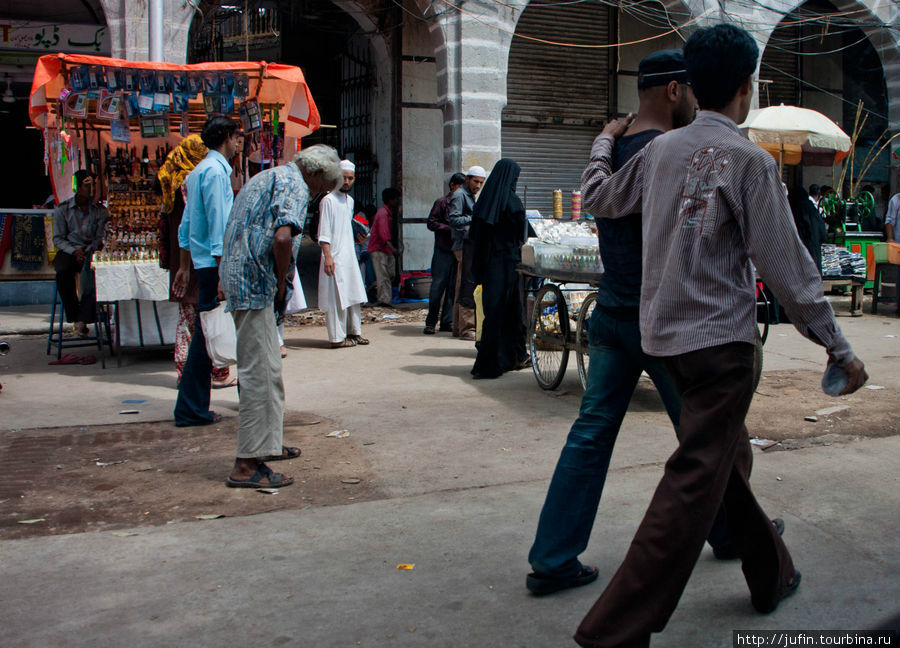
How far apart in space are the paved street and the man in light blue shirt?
20.4 inches

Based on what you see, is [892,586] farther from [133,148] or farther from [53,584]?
[133,148]

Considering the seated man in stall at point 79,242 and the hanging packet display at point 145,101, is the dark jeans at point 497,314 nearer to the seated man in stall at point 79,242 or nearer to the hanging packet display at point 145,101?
the hanging packet display at point 145,101

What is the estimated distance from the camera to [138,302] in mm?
7980

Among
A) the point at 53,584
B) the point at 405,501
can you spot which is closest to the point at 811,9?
the point at 405,501

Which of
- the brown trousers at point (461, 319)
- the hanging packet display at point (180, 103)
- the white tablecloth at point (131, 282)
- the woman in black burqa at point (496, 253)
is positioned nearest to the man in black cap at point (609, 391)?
the woman in black burqa at point (496, 253)

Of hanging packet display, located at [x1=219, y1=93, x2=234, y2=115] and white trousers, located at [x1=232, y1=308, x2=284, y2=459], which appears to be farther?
hanging packet display, located at [x1=219, y1=93, x2=234, y2=115]

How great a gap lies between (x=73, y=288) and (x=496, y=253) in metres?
4.50

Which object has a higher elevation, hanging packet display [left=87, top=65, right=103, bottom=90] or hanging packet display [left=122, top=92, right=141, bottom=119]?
hanging packet display [left=87, top=65, right=103, bottom=90]

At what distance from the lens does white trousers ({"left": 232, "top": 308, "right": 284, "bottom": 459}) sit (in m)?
4.36

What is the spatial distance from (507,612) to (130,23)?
30.2 ft

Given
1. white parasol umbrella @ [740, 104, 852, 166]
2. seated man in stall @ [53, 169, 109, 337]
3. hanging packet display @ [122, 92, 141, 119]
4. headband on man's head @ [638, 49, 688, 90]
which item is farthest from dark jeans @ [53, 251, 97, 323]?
white parasol umbrella @ [740, 104, 852, 166]

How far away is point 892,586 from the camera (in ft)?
10.0

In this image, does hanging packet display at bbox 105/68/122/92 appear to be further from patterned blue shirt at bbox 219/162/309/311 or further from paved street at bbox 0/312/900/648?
patterned blue shirt at bbox 219/162/309/311

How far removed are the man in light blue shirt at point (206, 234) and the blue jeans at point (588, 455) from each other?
3.17 metres
